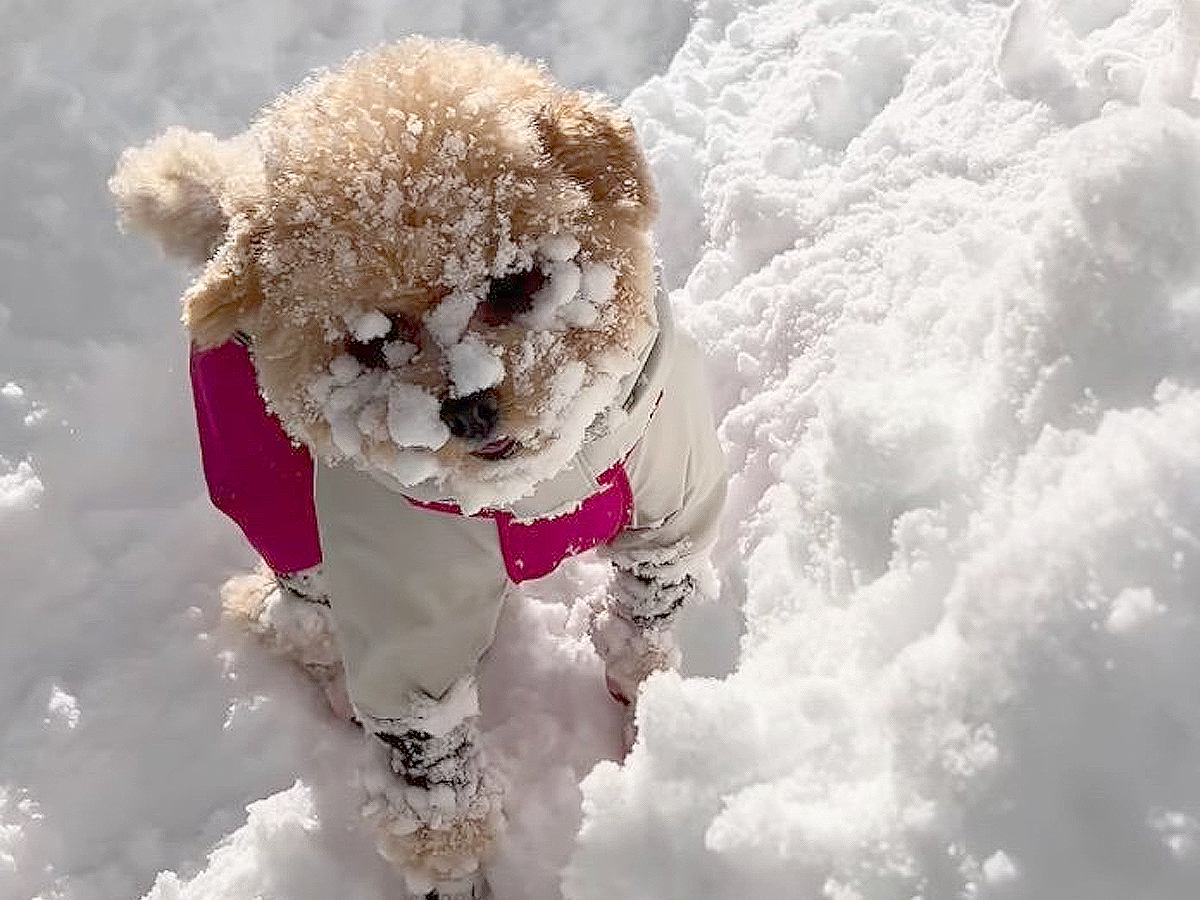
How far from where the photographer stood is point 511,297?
110cm

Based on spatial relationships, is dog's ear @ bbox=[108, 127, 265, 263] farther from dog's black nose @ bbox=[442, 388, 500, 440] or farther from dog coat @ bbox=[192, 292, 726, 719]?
dog's black nose @ bbox=[442, 388, 500, 440]

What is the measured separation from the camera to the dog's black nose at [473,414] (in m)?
1.09

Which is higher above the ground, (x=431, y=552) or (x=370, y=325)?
(x=370, y=325)

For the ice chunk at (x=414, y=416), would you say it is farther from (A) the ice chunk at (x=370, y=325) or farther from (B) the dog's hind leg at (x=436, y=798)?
(B) the dog's hind leg at (x=436, y=798)

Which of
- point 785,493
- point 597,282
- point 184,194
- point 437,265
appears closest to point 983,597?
point 597,282

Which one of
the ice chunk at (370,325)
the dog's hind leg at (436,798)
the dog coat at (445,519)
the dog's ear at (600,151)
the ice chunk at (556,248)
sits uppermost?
the dog's ear at (600,151)

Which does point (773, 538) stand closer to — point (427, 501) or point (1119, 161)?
point (427, 501)

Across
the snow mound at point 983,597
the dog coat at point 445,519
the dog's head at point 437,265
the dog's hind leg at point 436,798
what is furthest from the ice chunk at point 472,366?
the dog's hind leg at point 436,798

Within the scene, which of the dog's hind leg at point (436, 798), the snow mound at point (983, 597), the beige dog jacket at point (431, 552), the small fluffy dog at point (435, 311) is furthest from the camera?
the dog's hind leg at point (436, 798)

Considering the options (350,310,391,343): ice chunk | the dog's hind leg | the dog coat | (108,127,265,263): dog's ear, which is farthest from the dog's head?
the dog's hind leg

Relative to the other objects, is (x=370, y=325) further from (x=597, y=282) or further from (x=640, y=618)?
(x=640, y=618)

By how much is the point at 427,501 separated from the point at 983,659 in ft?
1.74

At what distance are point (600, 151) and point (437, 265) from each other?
0.62 feet

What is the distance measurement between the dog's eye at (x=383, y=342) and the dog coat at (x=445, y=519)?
0.15m
